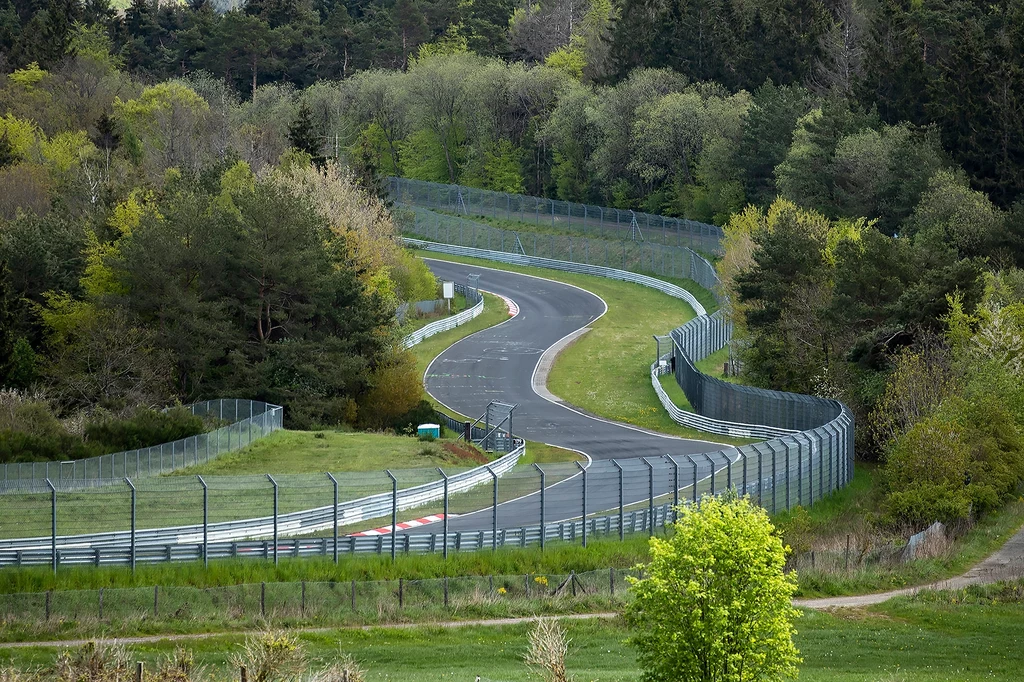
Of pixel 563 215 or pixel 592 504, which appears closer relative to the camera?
pixel 592 504

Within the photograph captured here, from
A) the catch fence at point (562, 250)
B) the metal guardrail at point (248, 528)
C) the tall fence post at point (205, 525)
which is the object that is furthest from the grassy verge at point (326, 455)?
the catch fence at point (562, 250)

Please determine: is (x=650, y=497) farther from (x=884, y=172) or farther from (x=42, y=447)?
(x=884, y=172)

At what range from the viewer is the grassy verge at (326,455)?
176 ft

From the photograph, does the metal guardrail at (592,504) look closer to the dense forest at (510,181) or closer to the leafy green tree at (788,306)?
the dense forest at (510,181)

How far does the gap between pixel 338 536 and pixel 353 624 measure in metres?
7.03

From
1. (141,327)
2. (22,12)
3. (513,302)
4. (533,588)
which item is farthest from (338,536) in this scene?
(22,12)

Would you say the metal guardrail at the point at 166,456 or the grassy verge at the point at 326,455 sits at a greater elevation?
the metal guardrail at the point at 166,456

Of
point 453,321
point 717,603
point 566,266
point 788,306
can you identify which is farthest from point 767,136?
point 717,603

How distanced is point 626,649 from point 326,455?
86.6 feet

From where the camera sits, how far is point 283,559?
37.9 meters

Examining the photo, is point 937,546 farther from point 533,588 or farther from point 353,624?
point 353,624

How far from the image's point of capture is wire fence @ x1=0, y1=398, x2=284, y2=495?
150 ft

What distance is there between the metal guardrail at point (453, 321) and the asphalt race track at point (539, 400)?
8.01ft

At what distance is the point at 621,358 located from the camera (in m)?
82.5
